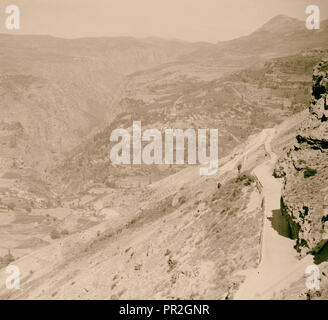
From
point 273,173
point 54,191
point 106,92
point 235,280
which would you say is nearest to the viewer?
point 235,280

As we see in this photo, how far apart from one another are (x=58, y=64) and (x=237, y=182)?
532 feet

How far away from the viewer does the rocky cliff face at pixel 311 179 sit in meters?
13.9

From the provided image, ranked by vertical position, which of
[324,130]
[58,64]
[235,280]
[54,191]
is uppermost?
[58,64]

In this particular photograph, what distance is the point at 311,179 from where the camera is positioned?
619 inches

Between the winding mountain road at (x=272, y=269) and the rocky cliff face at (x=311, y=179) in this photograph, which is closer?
the winding mountain road at (x=272, y=269)

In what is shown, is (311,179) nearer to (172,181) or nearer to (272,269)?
(272,269)

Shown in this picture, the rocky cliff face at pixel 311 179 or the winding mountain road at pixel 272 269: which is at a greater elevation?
the rocky cliff face at pixel 311 179

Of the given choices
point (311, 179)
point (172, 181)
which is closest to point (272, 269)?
point (311, 179)

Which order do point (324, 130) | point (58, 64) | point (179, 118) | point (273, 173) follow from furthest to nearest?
point (58, 64), point (179, 118), point (273, 173), point (324, 130)

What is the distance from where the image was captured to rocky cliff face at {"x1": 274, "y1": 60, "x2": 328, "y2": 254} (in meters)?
13.9

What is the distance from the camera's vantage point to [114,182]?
80.4 meters

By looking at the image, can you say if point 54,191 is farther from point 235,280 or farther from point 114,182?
point 235,280

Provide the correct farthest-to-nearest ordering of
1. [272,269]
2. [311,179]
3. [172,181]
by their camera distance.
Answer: [172,181] < [311,179] < [272,269]

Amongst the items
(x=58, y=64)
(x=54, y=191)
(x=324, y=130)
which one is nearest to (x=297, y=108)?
(x=54, y=191)
